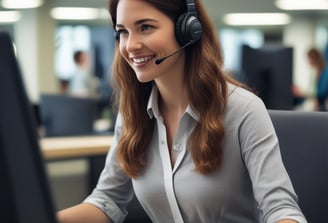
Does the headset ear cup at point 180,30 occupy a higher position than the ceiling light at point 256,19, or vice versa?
the headset ear cup at point 180,30

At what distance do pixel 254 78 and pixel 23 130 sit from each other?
2277 millimetres

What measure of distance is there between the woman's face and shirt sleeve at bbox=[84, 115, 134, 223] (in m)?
0.25

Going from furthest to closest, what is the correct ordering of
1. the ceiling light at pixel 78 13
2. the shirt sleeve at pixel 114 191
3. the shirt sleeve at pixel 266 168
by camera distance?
the ceiling light at pixel 78 13, the shirt sleeve at pixel 114 191, the shirt sleeve at pixel 266 168

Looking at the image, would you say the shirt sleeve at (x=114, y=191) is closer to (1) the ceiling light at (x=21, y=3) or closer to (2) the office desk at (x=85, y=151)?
(2) the office desk at (x=85, y=151)

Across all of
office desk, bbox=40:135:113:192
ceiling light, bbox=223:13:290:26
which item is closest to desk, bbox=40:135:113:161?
office desk, bbox=40:135:113:192

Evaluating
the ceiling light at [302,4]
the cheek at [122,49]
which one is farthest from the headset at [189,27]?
the ceiling light at [302,4]

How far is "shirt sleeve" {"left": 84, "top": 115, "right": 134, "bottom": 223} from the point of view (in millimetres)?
1469

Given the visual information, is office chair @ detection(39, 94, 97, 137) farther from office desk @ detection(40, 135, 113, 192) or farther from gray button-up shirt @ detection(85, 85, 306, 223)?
gray button-up shirt @ detection(85, 85, 306, 223)

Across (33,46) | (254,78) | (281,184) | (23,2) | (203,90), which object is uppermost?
(203,90)

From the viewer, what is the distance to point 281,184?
1262 millimetres

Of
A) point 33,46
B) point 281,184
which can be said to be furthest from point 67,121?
point 33,46

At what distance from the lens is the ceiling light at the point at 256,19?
13461 millimetres

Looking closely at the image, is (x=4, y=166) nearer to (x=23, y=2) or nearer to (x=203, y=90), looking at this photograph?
(x=203, y=90)

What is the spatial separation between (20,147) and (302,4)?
38.6ft
